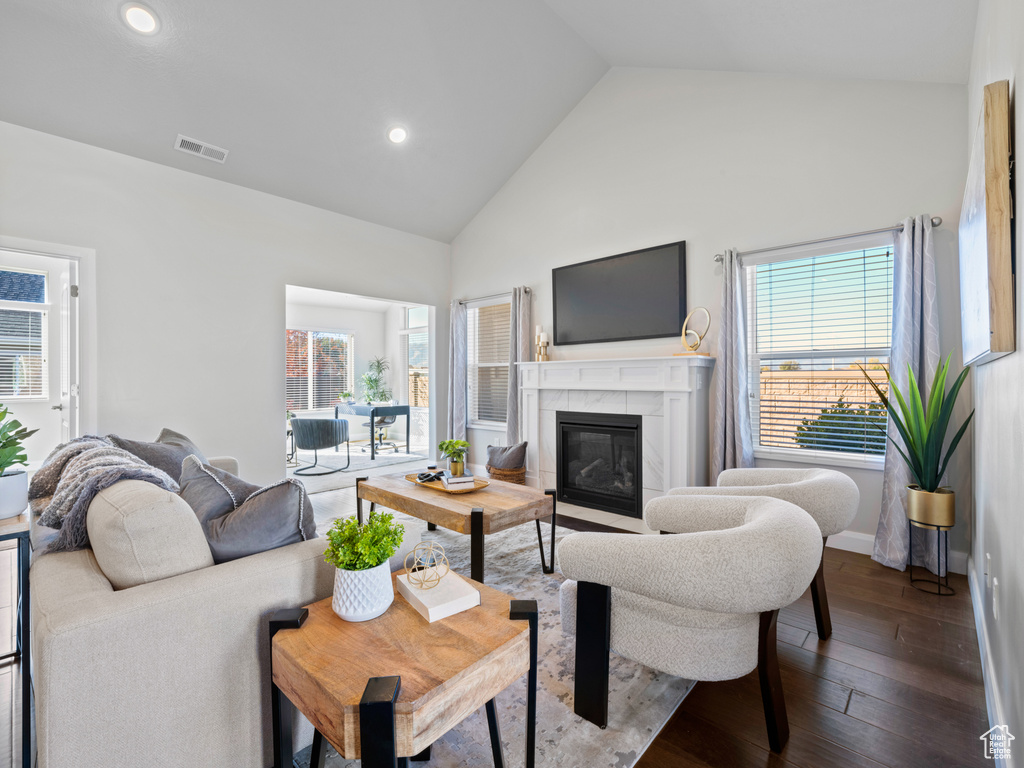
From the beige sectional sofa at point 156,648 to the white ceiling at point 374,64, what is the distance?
3.20 meters

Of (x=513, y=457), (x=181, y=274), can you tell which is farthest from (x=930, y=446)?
(x=181, y=274)

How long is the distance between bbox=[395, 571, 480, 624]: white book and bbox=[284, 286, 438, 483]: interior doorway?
6.56 metres

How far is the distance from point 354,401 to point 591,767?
816 centimetres

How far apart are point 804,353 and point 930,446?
100 centimetres

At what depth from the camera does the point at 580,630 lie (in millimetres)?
1584

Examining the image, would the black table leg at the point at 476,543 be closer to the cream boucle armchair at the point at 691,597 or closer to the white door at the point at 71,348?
the cream boucle armchair at the point at 691,597

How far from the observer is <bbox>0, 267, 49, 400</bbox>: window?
4.15 meters

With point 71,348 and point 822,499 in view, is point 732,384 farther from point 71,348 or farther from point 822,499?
point 71,348

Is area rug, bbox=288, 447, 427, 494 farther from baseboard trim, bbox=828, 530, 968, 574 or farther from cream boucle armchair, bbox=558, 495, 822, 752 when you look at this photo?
baseboard trim, bbox=828, 530, 968, 574

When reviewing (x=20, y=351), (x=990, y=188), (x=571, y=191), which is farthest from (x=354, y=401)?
(x=990, y=188)

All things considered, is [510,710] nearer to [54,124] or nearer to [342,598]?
[342,598]

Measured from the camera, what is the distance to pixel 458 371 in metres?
5.75

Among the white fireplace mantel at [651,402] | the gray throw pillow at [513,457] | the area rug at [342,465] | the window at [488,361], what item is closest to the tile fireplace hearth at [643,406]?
the white fireplace mantel at [651,402]

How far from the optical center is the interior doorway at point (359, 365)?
8383 mm
